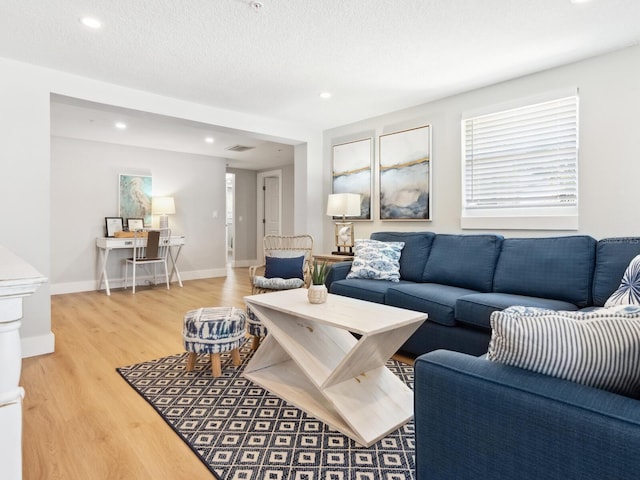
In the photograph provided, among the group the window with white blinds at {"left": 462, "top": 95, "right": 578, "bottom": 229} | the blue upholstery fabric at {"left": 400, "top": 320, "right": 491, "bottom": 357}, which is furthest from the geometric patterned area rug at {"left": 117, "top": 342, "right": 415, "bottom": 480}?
the window with white blinds at {"left": 462, "top": 95, "right": 578, "bottom": 229}

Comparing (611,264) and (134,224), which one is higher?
(134,224)

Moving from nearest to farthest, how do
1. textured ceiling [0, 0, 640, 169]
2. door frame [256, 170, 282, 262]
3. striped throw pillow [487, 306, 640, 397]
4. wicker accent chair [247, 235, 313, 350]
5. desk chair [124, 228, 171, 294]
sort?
striped throw pillow [487, 306, 640, 397]
textured ceiling [0, 0, 640, 169]
wicker accent chair [247, 235, 313, 350]
desk chair [124, 228, 171, 294]
door frame [256, 170, 282, 262]

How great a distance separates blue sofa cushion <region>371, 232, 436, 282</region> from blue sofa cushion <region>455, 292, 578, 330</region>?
2.96 feet

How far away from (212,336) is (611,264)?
2.64 metres

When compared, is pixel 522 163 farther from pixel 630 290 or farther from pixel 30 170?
pixel 30 170

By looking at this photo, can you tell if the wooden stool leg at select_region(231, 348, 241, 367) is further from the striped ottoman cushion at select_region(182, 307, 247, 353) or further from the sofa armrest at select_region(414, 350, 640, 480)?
the sofa armrest at select_region(414, 350, 640, 480)

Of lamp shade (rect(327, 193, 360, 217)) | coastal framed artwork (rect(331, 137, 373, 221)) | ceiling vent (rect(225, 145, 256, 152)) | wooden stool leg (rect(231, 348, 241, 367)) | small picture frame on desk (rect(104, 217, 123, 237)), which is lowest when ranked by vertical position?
wooden stool leg (rect(231, 348, 241, 367))

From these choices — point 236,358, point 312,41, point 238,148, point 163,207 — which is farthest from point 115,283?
point 312,41

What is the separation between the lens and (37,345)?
3074 millimetres

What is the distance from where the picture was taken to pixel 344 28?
2537mm

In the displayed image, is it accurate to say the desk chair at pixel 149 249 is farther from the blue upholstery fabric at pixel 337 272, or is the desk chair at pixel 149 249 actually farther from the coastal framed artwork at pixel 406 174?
the coastal framed artwork at pixel 406 174

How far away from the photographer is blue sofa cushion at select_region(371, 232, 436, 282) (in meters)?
3.59

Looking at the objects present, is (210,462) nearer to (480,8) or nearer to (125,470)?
(125,470)

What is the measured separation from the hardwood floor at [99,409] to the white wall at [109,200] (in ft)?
5.97
